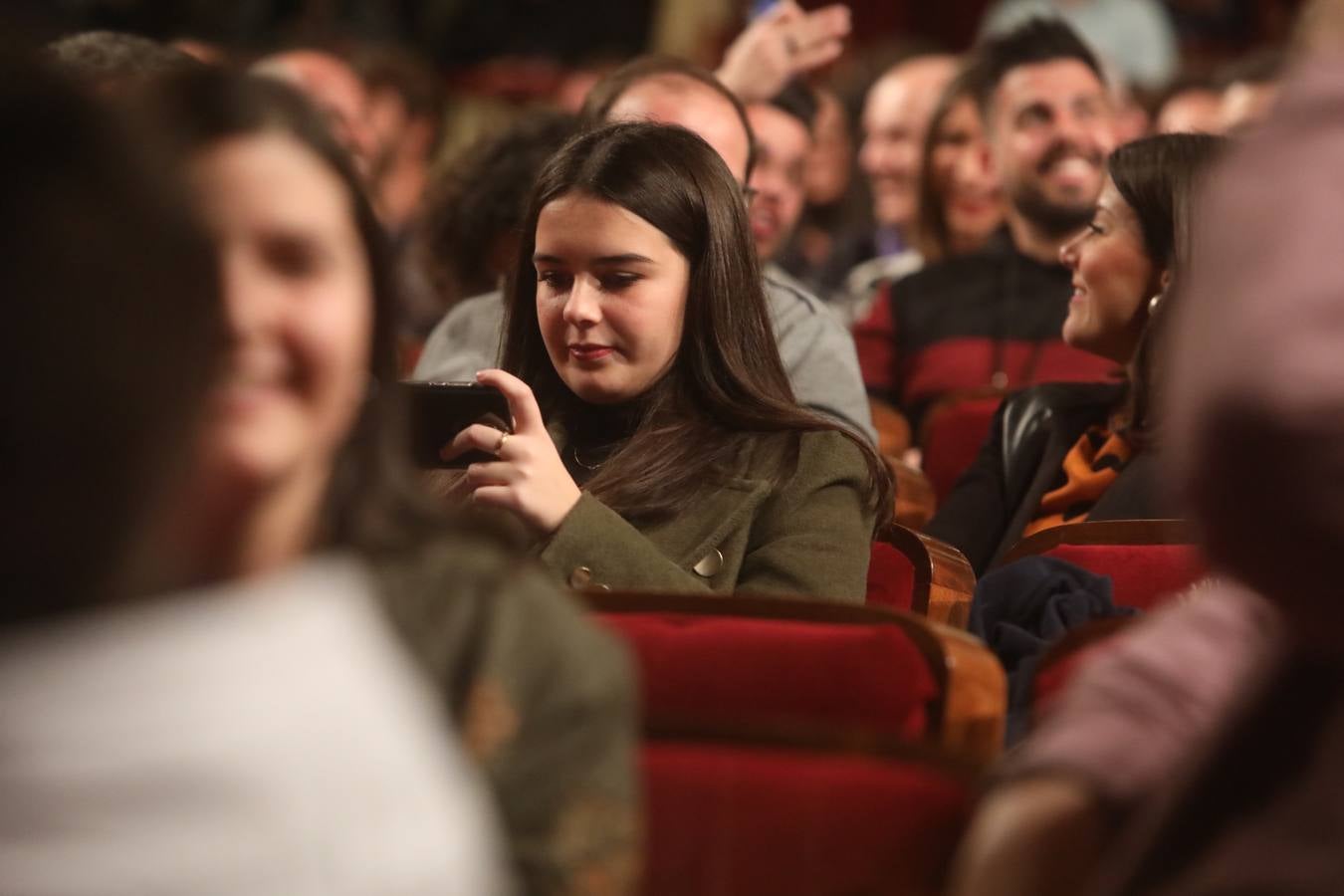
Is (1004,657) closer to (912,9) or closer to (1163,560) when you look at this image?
(1163,560)

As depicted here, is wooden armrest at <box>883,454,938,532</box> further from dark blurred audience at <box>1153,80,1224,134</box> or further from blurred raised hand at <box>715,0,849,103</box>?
dark blurred audience at <box>1153,80,1224,134</box>

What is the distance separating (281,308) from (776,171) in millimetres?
2324

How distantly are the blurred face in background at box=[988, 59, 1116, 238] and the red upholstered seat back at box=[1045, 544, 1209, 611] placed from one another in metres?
1.49

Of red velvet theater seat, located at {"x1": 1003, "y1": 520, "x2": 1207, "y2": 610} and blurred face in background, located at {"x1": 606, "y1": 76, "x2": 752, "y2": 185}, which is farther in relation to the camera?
blurred face in background, located at {"x1": 606, "y1": 76, "x2": 752, "y2": 185}

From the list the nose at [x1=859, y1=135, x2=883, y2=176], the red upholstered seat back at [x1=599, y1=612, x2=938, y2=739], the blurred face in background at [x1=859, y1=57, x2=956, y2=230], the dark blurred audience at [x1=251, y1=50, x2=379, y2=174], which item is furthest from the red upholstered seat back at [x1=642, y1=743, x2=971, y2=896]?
the nose at [x1=859, y1=135, x2=883, y2=176]

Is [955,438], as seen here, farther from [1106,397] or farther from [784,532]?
[784,532]

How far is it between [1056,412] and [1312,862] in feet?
4.73

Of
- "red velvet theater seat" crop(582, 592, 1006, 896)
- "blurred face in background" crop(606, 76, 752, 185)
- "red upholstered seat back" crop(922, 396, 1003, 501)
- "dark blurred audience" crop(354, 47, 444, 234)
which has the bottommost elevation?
"dark blurred audience" crop(354, 47, 444, 234)

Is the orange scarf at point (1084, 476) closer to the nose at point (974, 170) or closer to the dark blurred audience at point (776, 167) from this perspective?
the dark blurred audience at point (776, 167)

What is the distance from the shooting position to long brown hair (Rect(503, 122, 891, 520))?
1.76 meters

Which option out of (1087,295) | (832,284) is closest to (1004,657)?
(1087,295)

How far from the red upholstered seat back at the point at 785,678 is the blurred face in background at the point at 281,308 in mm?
271

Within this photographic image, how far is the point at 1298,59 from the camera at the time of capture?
832 mm

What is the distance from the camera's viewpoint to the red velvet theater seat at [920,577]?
5.45ft
